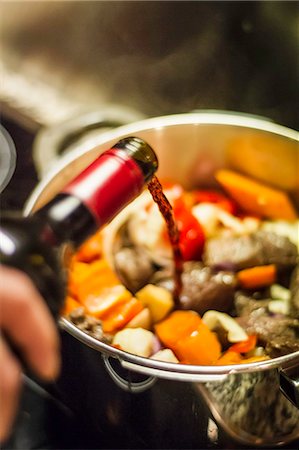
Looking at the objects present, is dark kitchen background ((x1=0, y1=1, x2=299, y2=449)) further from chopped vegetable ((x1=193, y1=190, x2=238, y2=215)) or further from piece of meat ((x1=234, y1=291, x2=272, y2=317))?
piece of meat ((x1=234, y1=291, x2=272, y2=317))

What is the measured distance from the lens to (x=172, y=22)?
117 centimetres

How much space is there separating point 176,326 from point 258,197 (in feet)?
0.96

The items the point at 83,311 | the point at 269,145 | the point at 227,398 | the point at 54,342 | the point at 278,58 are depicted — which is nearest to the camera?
the point at 54,342

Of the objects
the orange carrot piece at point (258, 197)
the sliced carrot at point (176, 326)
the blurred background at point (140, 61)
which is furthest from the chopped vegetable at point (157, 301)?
the blurred background at point (140, 61)

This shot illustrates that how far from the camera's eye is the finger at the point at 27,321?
1.34ft

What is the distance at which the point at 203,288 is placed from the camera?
32.5 inches

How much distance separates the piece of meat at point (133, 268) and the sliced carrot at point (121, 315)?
6cm

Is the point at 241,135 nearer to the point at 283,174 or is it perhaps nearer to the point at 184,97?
the point at 283,174

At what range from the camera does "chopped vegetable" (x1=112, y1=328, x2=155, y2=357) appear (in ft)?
2.43

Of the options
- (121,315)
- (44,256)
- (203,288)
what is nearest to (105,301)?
(121,315)

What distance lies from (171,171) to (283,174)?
0.59 feet

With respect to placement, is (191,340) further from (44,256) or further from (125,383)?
(44,256)

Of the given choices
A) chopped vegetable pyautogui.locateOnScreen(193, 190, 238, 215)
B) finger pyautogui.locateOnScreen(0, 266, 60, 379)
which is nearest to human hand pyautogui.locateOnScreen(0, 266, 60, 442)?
finger pyautogui.locateOnScreen(0, 266, 60, 379)

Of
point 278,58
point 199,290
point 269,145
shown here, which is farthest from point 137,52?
point 199,290
